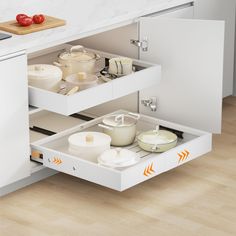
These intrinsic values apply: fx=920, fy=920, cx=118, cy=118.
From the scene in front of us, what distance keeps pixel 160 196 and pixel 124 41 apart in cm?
76

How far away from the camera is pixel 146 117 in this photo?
391cm

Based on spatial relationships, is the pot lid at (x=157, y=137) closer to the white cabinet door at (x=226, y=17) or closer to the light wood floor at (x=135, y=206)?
the light wood floor at (x=135, y=206)

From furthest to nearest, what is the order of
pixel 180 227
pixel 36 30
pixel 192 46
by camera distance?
pixel 192 46 → pixel 36 30 → pixel 180 227

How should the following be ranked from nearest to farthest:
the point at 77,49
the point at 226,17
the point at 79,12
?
the point at 79,12 → the point at 77,49 → the point at 226,17

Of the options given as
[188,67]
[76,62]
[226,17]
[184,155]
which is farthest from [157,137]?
[226,17]

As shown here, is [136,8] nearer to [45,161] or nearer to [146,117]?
[146,117]

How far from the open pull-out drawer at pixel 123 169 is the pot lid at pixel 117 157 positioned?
0.03 m

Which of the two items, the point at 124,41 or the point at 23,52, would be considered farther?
the point at 124,41

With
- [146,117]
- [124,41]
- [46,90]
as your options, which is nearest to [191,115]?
[146,117]

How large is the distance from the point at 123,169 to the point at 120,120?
1.19 feet

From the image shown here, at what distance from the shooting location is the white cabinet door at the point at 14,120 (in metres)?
3.34

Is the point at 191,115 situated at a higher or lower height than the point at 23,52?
lower

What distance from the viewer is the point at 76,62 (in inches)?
Answer: 149

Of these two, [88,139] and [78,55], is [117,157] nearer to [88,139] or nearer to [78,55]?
[88,139]
